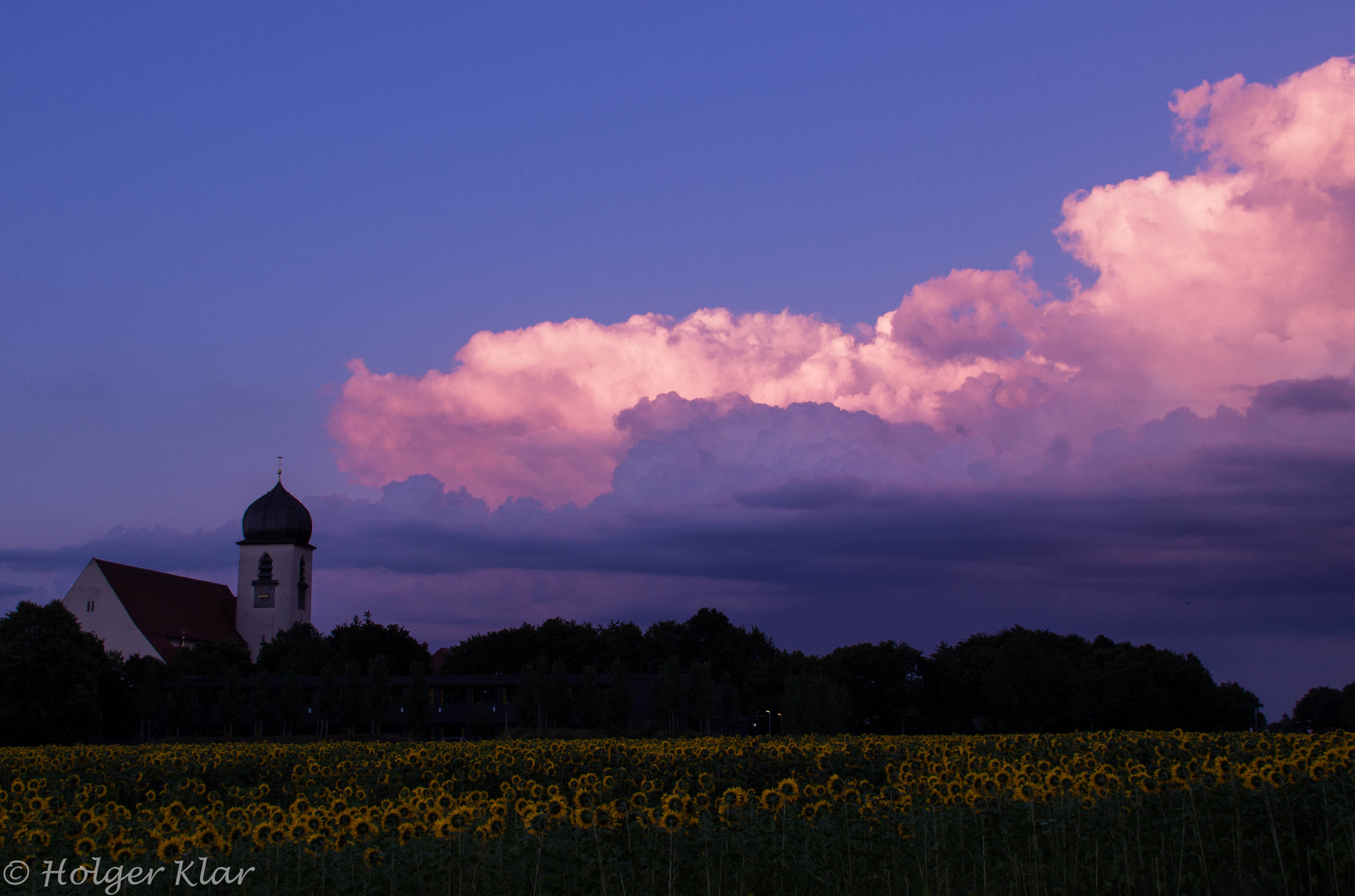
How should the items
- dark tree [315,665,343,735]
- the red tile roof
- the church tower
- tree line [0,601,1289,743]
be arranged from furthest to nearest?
1. the church tower
2. the red tile roof
3. dark tree [315,665,343,735]
4. tree line [0,601,1289,743]

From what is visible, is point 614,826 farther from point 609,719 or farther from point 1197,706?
point 1197,706

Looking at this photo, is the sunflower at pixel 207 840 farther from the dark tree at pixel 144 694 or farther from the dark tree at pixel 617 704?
the dark tree at pixel 144 694

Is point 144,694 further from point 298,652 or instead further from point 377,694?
point 298,652

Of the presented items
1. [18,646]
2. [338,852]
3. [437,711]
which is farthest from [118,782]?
[437,711]

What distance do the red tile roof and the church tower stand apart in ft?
11.0

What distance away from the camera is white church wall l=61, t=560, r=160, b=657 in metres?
119

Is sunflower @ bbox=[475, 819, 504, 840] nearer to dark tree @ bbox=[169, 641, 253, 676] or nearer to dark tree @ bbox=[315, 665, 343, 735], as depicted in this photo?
dark tree @ bbox=[315, 665, 343, 735]

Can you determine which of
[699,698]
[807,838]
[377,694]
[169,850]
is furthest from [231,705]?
[807,838]

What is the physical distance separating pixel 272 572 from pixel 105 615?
19731mm

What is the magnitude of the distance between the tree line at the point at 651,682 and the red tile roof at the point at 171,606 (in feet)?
39.6

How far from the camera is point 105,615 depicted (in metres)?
120

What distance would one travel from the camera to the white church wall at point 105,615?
390 feet

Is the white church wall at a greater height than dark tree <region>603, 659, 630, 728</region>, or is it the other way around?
the white church wall

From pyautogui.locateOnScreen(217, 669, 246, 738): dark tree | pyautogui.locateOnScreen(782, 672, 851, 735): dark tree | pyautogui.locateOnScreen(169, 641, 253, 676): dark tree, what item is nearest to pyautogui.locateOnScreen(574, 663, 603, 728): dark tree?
pyautogui.locateOnScreen(782, 672, 851, 735): dark tree
